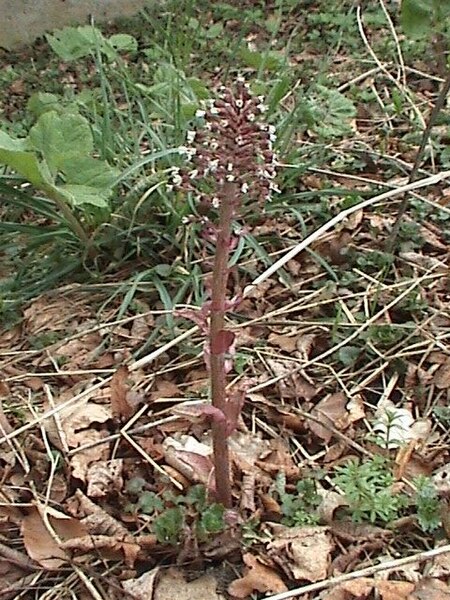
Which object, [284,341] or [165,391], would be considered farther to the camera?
[284,341]

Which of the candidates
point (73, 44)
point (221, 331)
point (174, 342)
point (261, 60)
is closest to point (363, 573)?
point (221, 331)

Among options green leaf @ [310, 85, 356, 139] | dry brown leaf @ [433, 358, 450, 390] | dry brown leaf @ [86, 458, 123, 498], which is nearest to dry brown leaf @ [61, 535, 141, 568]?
dry brown leaf @ [86, 458, 123, 498]

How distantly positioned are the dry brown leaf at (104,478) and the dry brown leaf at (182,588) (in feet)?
0.71

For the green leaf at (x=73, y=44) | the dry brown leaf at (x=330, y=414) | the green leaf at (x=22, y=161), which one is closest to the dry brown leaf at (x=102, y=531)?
the dry brown leaf at (x=330, y=414)

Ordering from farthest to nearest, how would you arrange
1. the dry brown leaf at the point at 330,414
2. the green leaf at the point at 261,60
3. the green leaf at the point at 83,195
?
the green leaf at the point at 261,60 < the green leaf at the point at 83,195 < the dry brown leaf at the point at 330,414

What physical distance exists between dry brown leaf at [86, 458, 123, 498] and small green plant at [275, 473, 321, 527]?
319 mm

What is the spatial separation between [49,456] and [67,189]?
681 mm

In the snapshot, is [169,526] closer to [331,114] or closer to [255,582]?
[255,582]

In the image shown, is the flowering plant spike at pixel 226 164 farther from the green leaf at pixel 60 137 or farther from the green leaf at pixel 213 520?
A: the green leaf at pixel 60 137

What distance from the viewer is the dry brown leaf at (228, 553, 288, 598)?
4.91 feet

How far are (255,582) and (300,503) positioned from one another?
7.4 inches

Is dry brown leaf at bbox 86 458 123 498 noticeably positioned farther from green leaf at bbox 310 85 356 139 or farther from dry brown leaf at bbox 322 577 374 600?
green leaf at bbox 310 85 356 139

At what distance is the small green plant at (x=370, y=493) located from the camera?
159 cm

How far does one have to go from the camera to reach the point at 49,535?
1.60 metres
